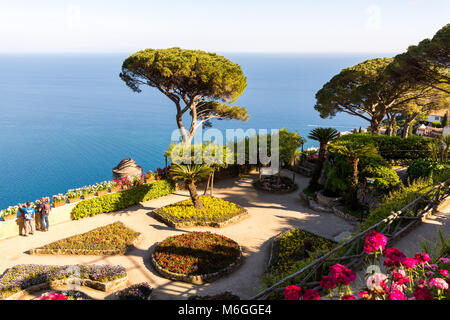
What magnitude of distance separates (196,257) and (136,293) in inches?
121

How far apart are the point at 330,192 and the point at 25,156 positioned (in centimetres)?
5605

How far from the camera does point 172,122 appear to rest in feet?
306

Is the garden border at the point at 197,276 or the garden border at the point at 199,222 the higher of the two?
the garden border at the point at 199,222

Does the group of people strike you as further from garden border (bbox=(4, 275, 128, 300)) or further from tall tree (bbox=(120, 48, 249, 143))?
tall tree (bbox=(120, 48, 249, 143))

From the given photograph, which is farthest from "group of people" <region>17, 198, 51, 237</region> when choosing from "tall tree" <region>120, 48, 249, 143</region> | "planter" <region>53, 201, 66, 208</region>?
"tall tree" <region>120, 48, 249, 143</region>

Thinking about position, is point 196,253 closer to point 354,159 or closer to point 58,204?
point 58,204

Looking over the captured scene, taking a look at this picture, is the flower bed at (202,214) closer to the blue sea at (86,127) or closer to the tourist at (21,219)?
the tourist at (21,219)

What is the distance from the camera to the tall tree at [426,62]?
57.2 ft

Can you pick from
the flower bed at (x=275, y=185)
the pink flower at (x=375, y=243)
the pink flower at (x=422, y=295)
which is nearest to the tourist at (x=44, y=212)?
the flower bed at (x=275, y=185)

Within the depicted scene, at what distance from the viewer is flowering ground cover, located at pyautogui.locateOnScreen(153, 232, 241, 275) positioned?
11.6 meters

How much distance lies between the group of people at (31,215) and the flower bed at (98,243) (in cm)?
218

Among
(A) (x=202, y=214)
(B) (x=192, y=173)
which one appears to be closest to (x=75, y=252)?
(A) (x=202, y=214)

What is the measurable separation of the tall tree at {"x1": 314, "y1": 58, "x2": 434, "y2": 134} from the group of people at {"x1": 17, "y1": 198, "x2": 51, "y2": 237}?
924 inches
